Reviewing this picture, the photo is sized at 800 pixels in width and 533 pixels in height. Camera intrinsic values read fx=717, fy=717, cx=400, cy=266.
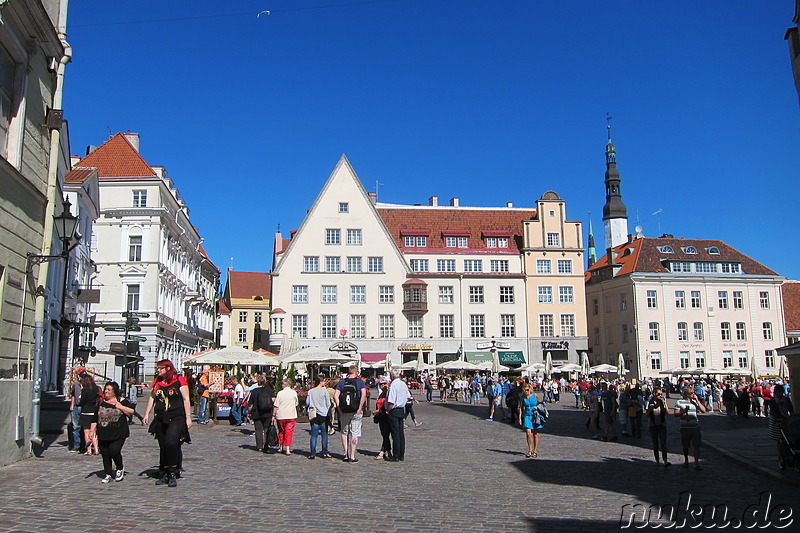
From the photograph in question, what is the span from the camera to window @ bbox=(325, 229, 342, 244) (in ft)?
198

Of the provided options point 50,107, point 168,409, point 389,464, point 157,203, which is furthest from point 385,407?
point 157,203

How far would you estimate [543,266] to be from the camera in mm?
63125

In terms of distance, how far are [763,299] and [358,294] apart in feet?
124

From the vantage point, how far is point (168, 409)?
416 inches

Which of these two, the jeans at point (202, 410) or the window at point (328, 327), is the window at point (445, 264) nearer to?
the window at point (328, 327)

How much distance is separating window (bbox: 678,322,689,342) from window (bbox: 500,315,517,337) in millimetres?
15133

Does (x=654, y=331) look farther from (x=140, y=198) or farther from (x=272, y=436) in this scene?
(x=272, y=436)

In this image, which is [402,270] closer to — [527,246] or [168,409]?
[527,246]

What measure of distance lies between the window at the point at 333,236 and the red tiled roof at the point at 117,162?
16.5 metres

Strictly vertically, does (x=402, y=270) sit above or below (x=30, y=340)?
above

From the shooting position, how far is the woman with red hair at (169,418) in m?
10.5

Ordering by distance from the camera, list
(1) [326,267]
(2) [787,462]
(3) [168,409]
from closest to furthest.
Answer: (3) [168,409], (2) [787,462], (1) [326,267]

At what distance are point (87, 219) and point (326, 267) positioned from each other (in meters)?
24.6

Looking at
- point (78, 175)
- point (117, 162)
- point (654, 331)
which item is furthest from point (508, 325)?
point (78, 175)
